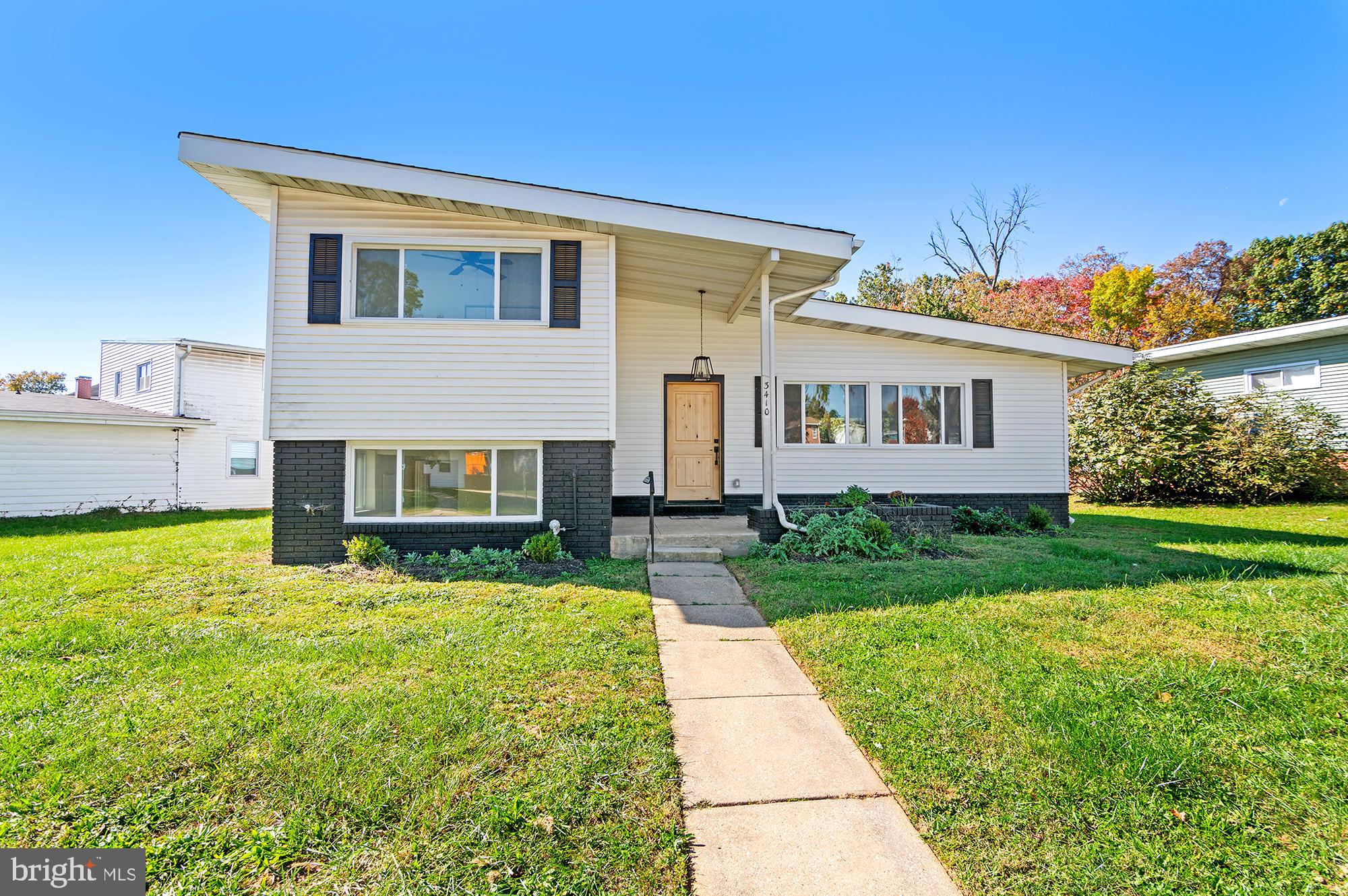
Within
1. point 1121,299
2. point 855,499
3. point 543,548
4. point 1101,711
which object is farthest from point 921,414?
point 1121,299

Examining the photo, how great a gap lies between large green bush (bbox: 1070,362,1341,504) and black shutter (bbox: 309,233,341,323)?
1561 cm

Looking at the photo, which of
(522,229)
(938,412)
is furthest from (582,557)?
(938,412)

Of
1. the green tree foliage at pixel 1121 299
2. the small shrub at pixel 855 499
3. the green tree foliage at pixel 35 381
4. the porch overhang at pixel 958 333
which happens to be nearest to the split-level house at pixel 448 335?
the small shrub at pixel 855 499

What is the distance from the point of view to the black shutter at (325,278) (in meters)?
6.67

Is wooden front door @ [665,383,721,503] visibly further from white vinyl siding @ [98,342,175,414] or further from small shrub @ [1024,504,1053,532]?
white vinyl siding @ [98,342,175,414]

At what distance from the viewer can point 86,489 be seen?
44.1 feet

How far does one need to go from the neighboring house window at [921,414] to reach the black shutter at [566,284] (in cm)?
569

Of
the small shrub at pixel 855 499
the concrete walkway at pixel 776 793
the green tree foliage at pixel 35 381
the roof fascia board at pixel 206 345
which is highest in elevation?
the green tree foliage at pixel 35 381

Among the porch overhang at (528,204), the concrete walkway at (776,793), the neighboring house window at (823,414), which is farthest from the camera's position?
the neighboring house window at (823,414)

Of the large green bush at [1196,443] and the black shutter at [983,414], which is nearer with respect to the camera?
the black shutter at [983,414]

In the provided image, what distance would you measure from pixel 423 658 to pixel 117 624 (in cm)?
257

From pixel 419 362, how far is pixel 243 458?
42.9 feet

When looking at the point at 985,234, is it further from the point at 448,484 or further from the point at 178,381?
the point at 178,381

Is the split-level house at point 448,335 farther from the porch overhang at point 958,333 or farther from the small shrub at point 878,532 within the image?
the porch overhang at point 958,333
